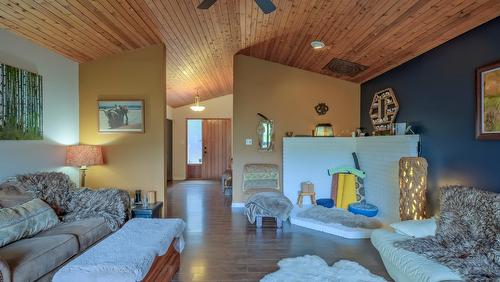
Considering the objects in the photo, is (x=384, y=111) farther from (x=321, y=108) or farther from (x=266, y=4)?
(x=266, y=4)

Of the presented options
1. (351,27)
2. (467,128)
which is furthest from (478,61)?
(351,27)

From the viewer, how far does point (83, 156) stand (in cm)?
387

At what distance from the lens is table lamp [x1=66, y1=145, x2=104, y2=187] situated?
150 inches

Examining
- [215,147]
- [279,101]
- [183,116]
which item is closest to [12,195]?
[279,101]

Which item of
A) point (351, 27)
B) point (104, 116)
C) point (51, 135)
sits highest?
point (351, 27)

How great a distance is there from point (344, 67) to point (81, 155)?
411 centimetres

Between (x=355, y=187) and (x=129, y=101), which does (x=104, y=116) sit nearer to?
(x=129, y=101)

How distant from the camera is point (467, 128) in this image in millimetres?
2996

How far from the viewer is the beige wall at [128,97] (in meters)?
4.37

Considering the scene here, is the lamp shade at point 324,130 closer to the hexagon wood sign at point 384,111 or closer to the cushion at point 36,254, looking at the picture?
the hexagon wood sign at point 384,111

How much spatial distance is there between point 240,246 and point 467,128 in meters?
2.69

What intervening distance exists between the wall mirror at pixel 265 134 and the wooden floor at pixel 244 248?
129 centimetres

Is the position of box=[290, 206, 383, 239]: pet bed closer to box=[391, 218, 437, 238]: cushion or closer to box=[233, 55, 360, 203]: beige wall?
box=[391, 218, 437, 238]: cushion

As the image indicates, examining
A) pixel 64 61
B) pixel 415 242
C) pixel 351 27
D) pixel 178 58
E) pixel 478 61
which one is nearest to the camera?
pixel 415 242
